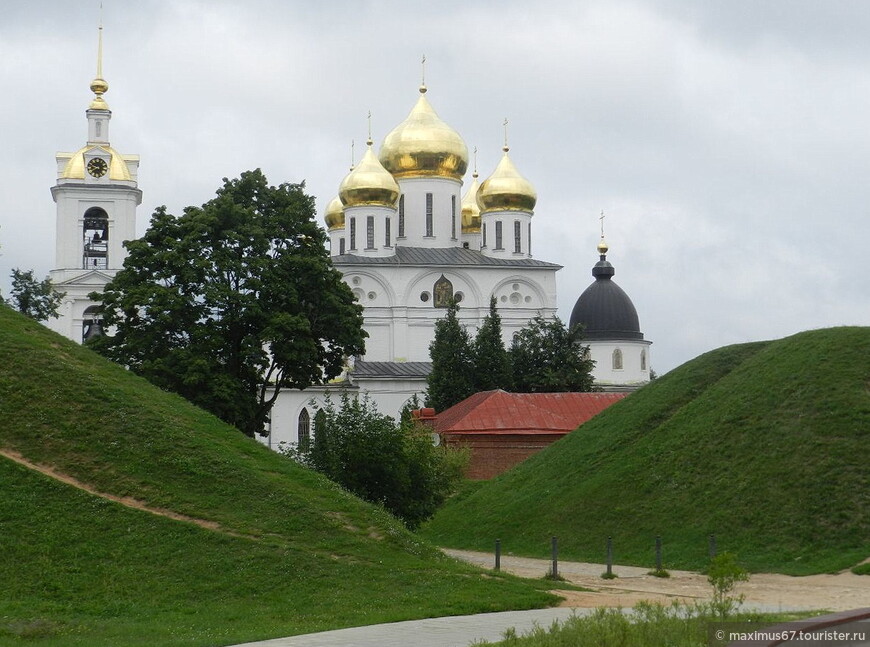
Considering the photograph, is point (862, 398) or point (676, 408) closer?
point (862, 398)

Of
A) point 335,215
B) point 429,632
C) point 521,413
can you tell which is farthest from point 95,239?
point 429,632

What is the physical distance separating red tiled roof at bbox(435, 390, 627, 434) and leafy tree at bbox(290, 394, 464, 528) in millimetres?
16640

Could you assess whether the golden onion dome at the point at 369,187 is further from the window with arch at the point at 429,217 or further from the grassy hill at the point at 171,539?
the grassy hill at the point at 171,539

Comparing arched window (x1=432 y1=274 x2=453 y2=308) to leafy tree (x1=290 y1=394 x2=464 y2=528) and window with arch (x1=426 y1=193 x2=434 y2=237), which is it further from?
leafy tree (x1=290 y1=394 x2=464 y2=528)

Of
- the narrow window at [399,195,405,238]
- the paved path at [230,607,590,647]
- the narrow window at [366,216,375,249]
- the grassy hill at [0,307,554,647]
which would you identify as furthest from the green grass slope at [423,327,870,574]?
the narrow window at [399,195,405,238]

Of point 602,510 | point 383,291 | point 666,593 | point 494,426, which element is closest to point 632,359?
point 383,291

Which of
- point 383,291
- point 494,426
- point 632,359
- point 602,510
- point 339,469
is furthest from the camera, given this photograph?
point 632,359

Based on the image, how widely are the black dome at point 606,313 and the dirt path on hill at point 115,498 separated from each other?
50422 millimetres

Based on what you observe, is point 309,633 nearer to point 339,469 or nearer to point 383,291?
point 339,469

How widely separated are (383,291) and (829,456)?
40.0 meters

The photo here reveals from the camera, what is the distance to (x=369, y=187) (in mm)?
63156

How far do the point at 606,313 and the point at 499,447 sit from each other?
2894 centimetres

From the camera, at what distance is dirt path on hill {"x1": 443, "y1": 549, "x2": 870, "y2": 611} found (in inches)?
664

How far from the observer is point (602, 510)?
85.6 ft
